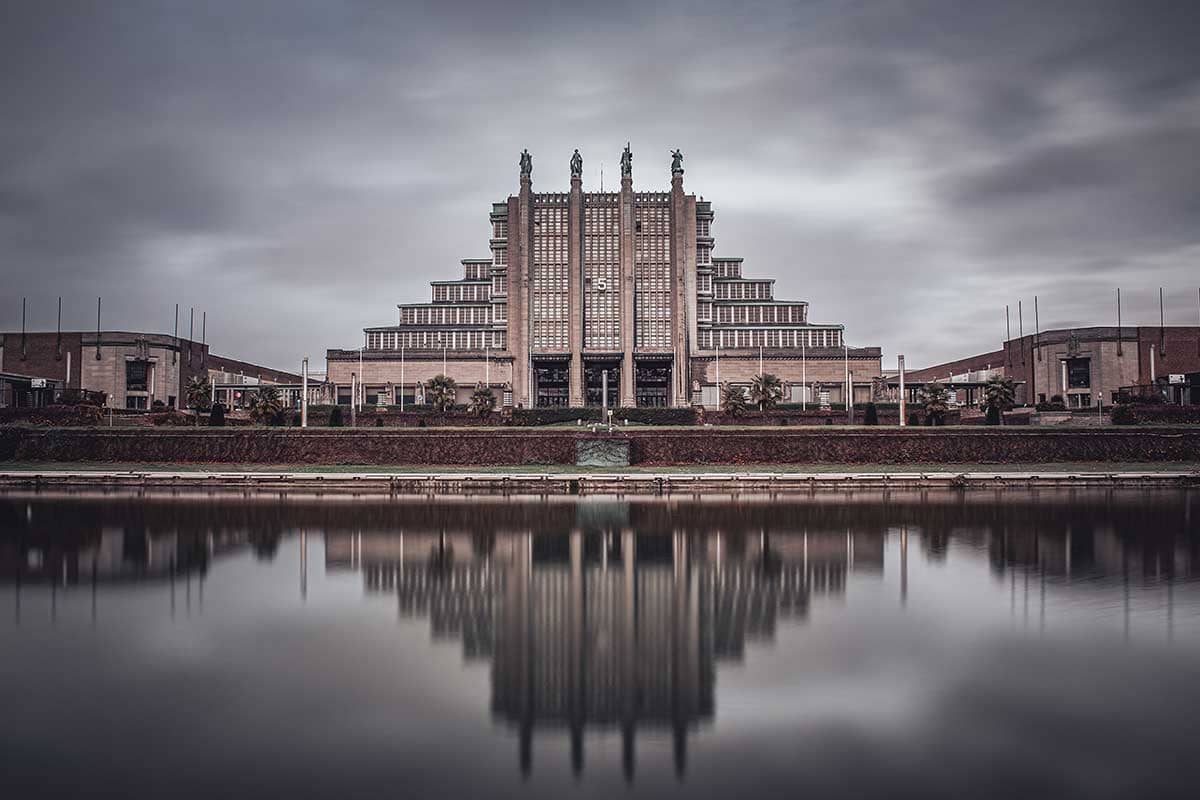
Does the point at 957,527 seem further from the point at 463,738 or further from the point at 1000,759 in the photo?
the point at 463,738

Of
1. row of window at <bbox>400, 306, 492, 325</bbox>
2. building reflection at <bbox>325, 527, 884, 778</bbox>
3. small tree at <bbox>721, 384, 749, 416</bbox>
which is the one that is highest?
row of window at <bbox>400, 306, 492, 325</bbox>

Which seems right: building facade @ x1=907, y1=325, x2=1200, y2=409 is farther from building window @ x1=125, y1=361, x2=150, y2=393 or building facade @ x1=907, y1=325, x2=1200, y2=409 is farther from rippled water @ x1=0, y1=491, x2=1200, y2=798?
building window @ x1=125, y1=361, x2=150, y2=393

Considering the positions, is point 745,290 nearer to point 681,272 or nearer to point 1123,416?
point 681,272

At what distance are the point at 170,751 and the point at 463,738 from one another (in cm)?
204

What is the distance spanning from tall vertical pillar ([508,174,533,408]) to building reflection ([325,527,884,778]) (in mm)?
60410

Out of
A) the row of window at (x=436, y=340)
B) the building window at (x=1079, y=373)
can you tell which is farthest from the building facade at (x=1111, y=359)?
the row of window at (x=436, y=340)

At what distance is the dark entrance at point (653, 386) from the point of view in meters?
81.2

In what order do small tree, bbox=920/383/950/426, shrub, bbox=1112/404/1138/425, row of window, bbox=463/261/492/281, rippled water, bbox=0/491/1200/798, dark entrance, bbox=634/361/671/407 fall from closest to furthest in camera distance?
rippled water, bbox=0/491/1200/798 < shrub, bbox=1112/404/1138/425 < small tree, bbox=920/383/950/426 < row of window, bbox=463/261/492/281 < dark entrance, bbox=634/361/671/407

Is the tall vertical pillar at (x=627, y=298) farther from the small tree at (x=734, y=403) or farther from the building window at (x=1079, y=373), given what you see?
the building window at (x=1079, y=373)

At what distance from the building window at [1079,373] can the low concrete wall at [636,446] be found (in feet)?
96.1

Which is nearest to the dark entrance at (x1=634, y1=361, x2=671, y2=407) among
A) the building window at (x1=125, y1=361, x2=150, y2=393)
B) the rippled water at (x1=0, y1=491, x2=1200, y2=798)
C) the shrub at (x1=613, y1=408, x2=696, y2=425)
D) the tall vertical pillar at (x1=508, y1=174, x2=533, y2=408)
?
the tall vertical pillar at (x1=508, y1=174, x2=533, y2=408)

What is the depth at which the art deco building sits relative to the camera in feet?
250

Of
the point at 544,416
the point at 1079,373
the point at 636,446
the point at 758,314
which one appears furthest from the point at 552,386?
the point at 1079,373

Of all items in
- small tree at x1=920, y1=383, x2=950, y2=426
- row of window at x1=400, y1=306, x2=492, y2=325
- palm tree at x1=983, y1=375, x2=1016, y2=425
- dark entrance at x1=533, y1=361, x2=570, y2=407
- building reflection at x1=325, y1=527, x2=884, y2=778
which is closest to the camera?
building reflection at x1=325, y1=527, x2=884, y2=778
